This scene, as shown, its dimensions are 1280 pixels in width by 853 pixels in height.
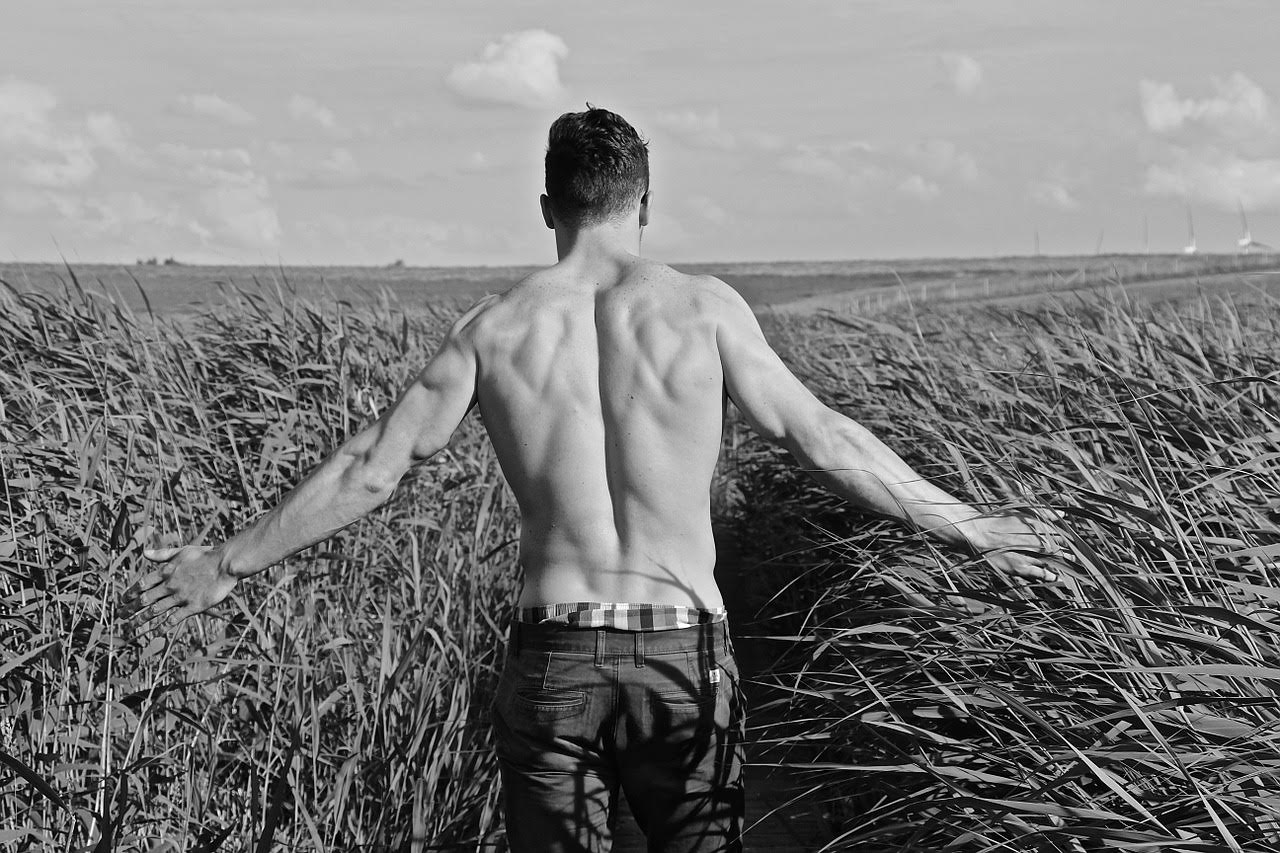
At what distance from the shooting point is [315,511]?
106 inches

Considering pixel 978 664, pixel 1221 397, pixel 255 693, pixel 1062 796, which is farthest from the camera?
pixel 1221 397

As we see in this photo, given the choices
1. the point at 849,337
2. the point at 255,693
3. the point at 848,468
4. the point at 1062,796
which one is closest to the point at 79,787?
the point at 255,693

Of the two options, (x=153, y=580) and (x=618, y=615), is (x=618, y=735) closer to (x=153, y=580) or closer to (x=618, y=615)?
(x=618, y=615)

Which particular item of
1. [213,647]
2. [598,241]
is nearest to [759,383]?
[598,241]

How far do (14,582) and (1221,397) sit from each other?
12.7 ft

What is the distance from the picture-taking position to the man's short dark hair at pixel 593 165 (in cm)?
248

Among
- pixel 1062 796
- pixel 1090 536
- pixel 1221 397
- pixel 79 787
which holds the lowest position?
pixel 79 787

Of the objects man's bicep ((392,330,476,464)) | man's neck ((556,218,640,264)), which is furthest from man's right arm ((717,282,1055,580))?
man's bicep ((392,330,476,464))

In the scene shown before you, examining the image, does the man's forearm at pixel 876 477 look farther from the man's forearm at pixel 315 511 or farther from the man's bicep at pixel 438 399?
the man's forearm at pixel 315 511

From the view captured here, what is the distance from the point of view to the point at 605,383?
2473mm

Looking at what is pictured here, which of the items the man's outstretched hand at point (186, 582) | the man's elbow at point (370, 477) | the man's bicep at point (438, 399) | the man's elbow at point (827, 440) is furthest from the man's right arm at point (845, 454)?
the man's outstretched hand at point (186, 582)

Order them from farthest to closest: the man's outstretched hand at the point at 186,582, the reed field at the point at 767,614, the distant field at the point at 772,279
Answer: the distant field at the point at 772,279, the man's outstretched hand at the point at 186,582, the reed field at the point at 767,614

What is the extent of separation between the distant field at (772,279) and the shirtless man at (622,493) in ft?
7.33

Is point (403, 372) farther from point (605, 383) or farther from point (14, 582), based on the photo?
point (605, 383)
